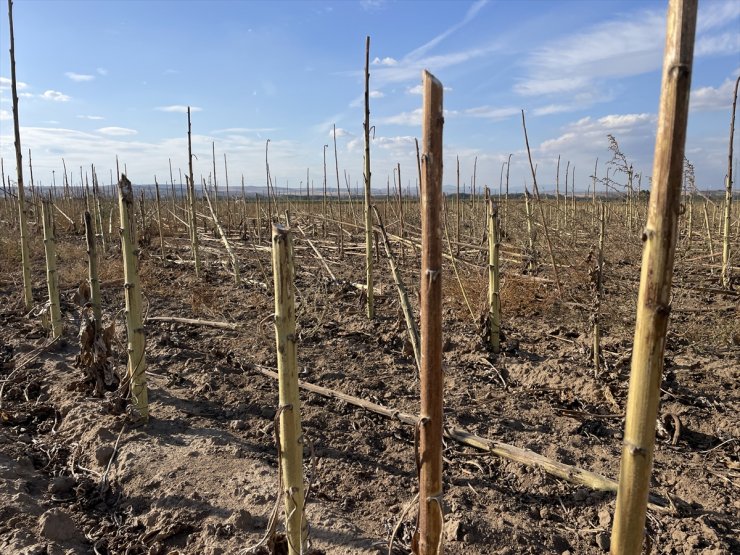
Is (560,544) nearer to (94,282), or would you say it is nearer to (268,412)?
(268,412)

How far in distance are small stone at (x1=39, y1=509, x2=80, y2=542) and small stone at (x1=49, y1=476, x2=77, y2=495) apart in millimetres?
286

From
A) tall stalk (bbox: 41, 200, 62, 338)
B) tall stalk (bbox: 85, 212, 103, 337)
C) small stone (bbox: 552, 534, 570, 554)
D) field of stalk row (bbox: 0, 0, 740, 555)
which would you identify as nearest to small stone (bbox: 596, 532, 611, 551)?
field of stalk row (bbox: 0, 0, 740, 555)

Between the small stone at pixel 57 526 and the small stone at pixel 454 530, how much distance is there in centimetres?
158

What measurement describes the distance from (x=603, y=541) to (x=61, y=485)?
2.50 meters

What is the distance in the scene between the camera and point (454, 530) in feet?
6.71

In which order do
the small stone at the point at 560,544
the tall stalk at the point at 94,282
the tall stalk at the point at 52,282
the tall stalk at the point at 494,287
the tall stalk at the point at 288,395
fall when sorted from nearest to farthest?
the tall stalk at the point at 288,395, the small stone at the point at 560,544, the tall stalk at the point at 94,282, the tall stalk at the point at 494,287, the tall stalk at the point at 52,282

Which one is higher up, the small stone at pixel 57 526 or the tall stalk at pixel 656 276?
the tall stalk at pixel 656 276

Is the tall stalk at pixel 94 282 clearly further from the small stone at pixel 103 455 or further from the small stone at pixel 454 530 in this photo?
the small stone at pixel 454 530

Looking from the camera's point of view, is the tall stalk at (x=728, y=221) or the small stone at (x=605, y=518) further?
the tall stalk at (x=728, y=221)

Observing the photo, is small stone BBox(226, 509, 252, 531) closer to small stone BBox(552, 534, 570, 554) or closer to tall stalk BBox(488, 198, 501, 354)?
small stone BBox(552, 534, 570, 554)

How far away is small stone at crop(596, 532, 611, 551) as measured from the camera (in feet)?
6.61

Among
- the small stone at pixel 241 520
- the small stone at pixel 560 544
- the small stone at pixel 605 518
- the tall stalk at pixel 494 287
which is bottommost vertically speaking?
the small stone at pixel 560 544

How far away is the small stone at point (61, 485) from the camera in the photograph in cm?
242

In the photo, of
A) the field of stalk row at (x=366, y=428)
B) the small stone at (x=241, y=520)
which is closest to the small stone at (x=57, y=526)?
the field of stalk row at (x=366, y=428)
